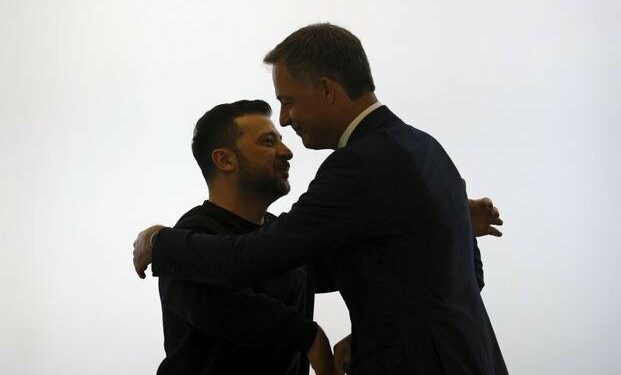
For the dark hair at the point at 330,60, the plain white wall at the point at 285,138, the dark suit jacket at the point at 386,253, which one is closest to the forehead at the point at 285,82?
the dark hair at the point at 330,60

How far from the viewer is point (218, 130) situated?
1692mm

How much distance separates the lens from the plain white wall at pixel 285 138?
2.78 meters

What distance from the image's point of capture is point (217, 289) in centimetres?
142

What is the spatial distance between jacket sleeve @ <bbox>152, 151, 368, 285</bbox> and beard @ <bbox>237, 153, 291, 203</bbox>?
0.34m

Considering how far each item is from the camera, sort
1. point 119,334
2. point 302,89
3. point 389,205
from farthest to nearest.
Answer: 1. point 119,334
2. point 302,89
3. point 389,205

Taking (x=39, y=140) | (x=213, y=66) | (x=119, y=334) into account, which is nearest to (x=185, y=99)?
(x=213, y=66)

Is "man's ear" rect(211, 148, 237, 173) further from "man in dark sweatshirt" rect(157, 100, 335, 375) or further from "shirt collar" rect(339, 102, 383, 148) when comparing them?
"shirt collar" rect(339, 102, 383, 148)

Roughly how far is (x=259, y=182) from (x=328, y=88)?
371 mm

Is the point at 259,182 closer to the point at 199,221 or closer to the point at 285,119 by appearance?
the point at 199,221

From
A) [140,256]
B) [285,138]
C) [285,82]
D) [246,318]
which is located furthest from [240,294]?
[285,138]

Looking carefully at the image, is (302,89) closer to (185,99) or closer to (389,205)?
(389,205)

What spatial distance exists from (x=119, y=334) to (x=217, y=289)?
1482 millimetres

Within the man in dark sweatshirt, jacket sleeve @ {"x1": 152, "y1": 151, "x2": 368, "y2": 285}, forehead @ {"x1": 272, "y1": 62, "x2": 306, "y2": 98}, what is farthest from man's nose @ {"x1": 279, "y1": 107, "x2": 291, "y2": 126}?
the man in dark sweatshirt

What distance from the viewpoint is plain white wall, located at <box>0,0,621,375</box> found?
2.78 m
